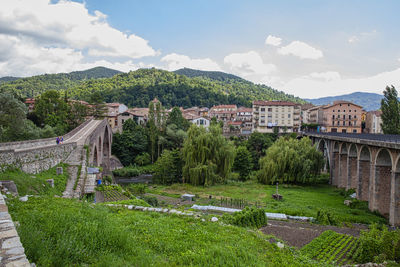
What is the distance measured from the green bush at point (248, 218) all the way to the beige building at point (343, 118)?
219 ft

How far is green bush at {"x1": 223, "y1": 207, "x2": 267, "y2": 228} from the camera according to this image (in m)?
A: 13.0

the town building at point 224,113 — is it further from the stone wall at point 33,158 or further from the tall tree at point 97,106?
the stone wall at point 33,158

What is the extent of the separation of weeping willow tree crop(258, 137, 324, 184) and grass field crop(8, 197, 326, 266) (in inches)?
1145

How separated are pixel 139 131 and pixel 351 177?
4197 cm

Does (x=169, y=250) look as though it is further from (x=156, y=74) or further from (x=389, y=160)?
(x=156, y=74)

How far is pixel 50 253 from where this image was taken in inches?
184

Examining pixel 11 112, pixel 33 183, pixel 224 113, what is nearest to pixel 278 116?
pixel 224 113

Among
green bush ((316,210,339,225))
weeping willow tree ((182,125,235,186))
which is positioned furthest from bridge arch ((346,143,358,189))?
green bush ((316,210,339,225))

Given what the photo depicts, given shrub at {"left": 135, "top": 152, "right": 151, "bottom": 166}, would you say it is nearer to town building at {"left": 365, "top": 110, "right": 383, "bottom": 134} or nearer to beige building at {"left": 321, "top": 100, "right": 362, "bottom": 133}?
beige building at {"left": 321, "top": 100, "right": 362, "bottom": 133}

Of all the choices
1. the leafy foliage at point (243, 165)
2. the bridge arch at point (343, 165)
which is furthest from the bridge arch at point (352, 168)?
the leafy foliage at point (243, 165)

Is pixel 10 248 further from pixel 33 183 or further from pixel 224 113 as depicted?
pixel 224 113

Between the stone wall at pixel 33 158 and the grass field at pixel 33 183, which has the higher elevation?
the stone wall at pixel 33 158

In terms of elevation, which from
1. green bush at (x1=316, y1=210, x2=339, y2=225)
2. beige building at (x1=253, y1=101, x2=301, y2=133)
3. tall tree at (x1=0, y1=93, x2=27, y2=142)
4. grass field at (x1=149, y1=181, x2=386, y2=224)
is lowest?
grass field at (x1=149, y1=181, x2=386, y2=224)

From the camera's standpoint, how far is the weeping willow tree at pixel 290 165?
37125 millimetres
